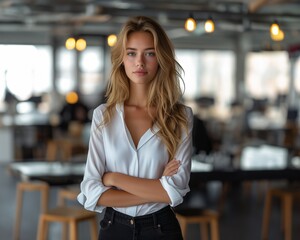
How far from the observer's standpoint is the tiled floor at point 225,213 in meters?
6.20

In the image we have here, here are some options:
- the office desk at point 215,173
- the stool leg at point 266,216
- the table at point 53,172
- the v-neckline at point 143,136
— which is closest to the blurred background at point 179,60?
the stool leg at point 266,216

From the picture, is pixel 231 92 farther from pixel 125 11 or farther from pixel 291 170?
pixel 291 170

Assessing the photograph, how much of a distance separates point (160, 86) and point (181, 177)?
0.37 meters

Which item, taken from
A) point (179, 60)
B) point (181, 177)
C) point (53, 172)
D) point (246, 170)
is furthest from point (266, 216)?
point (179, 60)

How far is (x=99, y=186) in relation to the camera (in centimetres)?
244

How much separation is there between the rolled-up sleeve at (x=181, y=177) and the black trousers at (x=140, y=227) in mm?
77

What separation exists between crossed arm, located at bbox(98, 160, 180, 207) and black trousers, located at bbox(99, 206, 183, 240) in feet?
0.19

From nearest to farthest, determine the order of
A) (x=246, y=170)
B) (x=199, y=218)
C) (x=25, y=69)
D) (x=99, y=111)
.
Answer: (x=99, y=111)
(x=199, y=218)
(x=246, y=170)
(x=25, y=69)

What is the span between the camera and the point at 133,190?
2.38 metres

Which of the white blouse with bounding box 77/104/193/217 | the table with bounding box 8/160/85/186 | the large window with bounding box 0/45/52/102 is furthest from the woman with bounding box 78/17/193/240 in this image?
the large window with bounding box 0/45/52/102

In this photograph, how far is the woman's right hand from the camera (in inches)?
94.5

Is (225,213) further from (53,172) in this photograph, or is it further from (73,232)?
(73,232)

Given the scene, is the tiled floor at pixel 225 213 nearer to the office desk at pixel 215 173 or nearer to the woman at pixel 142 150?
the office desk at pixel 215 173

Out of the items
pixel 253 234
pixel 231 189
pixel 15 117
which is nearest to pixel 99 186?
pixel 253 234
